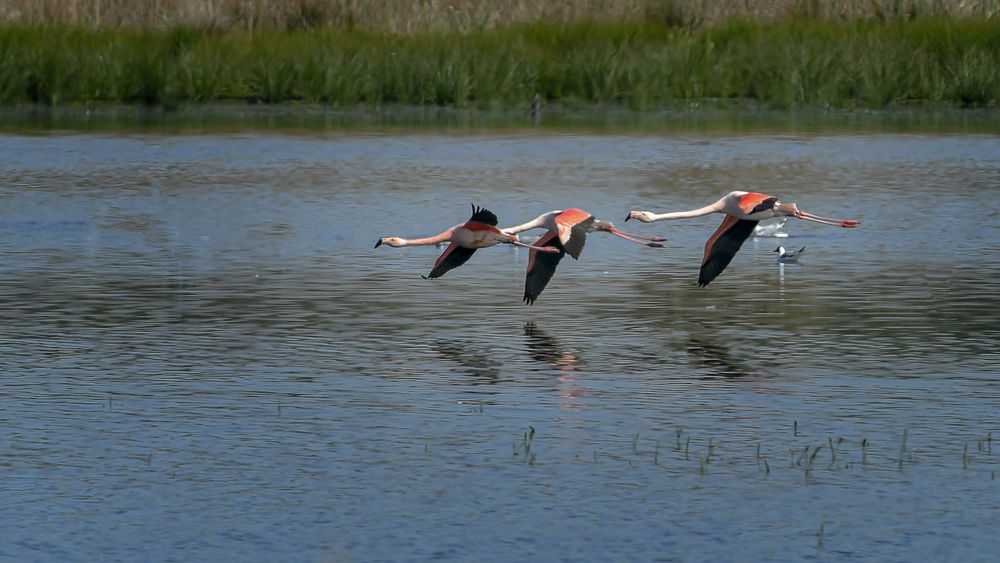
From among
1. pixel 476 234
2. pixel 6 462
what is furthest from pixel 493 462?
Result: pixel 476 234

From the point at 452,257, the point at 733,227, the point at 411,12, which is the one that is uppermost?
the point at 411,12

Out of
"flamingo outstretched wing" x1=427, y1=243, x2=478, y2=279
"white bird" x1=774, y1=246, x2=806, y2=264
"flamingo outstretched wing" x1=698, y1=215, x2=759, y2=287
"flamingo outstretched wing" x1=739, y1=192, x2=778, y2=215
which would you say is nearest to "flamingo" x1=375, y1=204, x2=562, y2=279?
"flamingo outstretched wing" x1=427, y1=243, x2=478, y2=279

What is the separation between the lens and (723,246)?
1285cm

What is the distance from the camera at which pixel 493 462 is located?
8609 mm

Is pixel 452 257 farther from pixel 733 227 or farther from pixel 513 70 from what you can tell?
pixel 513 70

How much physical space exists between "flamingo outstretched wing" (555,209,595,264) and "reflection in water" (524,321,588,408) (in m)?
0.56

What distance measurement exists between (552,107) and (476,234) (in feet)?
58.1

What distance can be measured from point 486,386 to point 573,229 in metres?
2.72

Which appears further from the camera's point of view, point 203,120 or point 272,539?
point 203,120

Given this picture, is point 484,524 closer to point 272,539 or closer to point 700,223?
point 272,539

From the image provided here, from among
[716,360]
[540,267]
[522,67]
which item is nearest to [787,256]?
[540,267]

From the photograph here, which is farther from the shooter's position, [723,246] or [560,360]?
[723,246]

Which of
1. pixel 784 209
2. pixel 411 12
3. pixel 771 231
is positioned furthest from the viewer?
pixel 411 12

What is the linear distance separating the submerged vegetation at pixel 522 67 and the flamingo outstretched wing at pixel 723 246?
17.3 m
